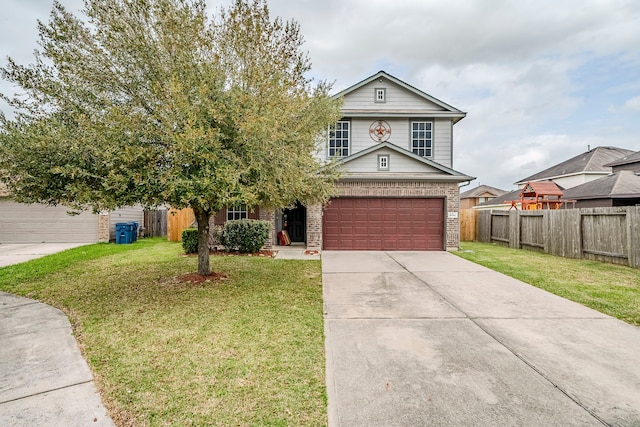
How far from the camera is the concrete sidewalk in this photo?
2771 mm

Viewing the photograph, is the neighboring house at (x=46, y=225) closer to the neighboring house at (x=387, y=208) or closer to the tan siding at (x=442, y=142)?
the neighboring house at (x=387, y=208)

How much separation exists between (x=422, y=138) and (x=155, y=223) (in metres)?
15.6

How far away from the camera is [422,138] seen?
16.1m

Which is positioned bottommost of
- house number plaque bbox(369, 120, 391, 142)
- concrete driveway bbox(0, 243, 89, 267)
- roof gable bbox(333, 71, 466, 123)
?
concrete driveway bbox(0, 243, 89, 267)

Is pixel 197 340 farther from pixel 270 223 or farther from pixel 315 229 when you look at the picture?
pixel 315 229

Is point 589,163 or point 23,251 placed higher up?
point 589,163

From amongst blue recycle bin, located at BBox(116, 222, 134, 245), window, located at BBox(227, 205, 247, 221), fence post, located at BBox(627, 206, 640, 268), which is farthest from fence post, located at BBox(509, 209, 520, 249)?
blue recycle bin, located at BBox(116, 222, 134, 245)

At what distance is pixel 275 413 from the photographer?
279 cm

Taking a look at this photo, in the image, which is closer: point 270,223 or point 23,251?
point 23,251

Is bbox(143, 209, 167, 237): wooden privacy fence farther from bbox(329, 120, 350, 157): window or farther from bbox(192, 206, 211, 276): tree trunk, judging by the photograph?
bbox(192, 206, 211, 276): tree trunk

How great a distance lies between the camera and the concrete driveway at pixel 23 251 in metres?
10.7

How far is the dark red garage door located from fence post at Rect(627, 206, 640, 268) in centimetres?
567

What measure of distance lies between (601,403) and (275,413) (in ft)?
9.56

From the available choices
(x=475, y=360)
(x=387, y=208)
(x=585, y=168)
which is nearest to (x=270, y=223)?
(x=387, y=208)
